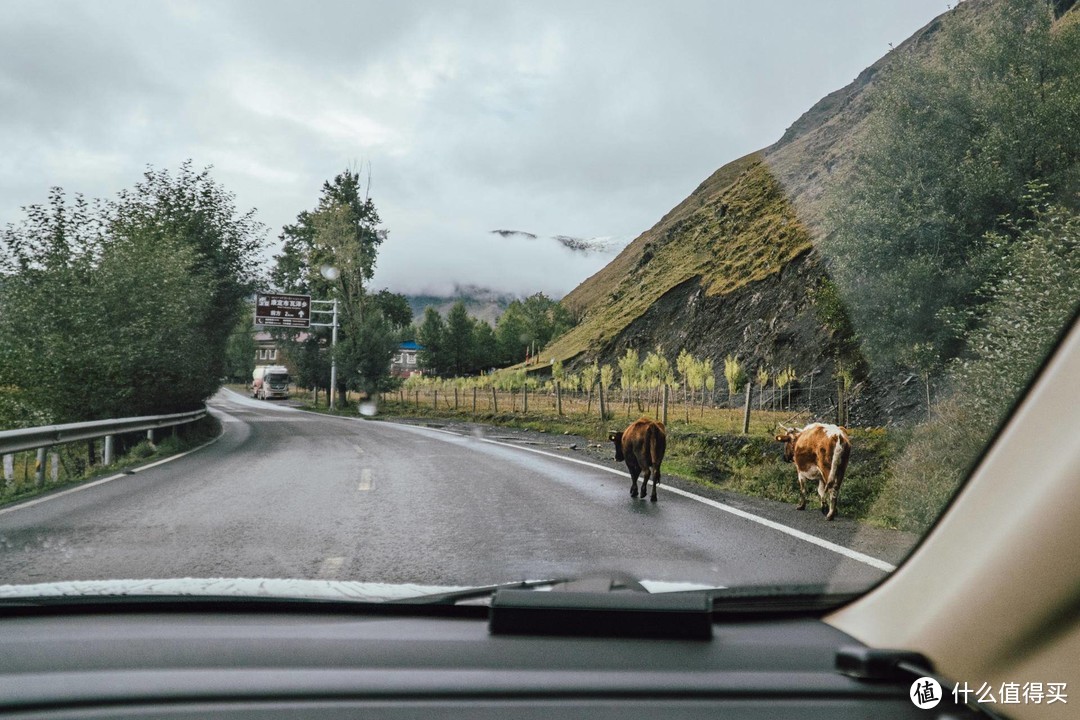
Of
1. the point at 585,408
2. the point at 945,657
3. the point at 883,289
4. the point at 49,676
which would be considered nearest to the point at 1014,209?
the point at 883,289

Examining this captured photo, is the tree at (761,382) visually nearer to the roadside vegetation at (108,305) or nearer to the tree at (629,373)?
the tree at (629,373)

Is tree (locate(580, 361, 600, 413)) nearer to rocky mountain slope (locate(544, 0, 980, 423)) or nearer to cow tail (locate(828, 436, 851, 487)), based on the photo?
rocky mountain slope (locate(544, 0, 980, 423))

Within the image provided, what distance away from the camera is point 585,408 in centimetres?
1162

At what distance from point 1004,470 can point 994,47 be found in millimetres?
2504

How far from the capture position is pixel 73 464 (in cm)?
1230

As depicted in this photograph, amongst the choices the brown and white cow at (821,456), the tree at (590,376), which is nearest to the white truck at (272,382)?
the tree at (590,376)

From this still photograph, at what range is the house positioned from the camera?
1452 inches

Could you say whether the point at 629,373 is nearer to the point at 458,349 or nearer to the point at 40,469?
the point at 40,469

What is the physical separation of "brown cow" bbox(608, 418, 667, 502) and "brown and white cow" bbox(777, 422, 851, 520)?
161 centimetres

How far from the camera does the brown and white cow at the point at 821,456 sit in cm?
530

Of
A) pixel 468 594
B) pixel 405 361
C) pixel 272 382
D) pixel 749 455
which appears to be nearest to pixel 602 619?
pixel 468 594

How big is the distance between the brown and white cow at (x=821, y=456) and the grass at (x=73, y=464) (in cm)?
757

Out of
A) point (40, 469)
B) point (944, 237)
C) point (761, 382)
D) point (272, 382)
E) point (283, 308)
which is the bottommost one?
point (40, 469)

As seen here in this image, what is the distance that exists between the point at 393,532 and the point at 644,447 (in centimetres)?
348
